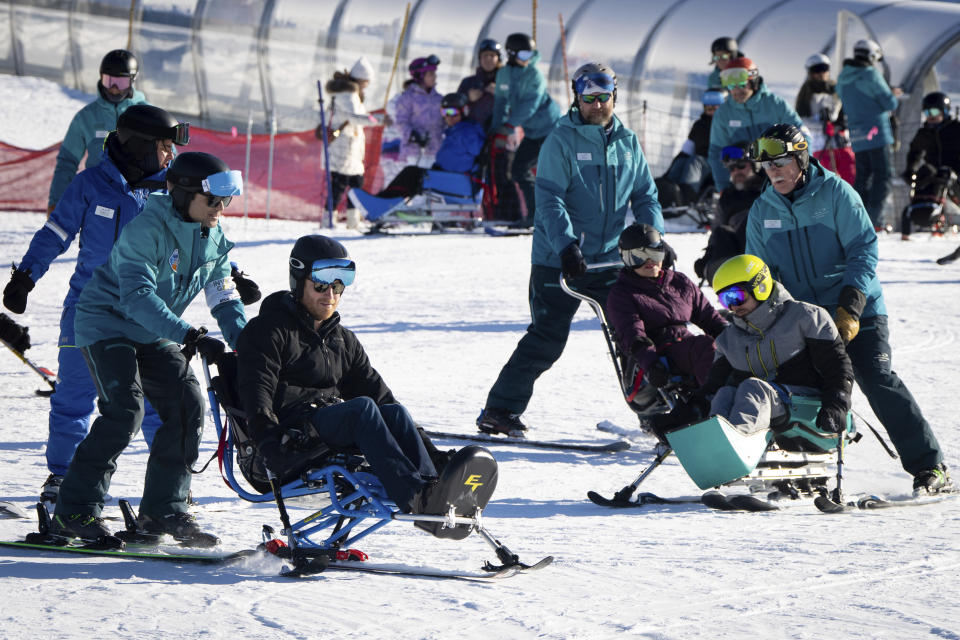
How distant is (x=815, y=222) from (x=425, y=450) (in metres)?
2.58

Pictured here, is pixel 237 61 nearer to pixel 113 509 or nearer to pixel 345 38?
pixel 345 38

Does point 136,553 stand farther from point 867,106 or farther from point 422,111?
point 867,106

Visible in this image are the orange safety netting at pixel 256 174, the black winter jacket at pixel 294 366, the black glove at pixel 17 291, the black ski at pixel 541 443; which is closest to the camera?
the black winter jacket at pixel 294 366

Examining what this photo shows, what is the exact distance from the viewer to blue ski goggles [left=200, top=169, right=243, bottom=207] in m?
5.09

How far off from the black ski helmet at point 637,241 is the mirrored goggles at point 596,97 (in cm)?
76

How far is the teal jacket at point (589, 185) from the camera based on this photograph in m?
7.43

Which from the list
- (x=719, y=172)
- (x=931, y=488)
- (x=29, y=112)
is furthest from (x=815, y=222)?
(x=29, y=112)

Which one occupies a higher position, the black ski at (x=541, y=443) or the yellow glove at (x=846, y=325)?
the yellow glove at (x=846, y=325)

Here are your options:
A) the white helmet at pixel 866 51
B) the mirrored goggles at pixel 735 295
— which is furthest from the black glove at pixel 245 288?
the white helmet at pixel 866 51

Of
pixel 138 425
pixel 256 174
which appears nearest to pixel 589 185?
pixel 138 425

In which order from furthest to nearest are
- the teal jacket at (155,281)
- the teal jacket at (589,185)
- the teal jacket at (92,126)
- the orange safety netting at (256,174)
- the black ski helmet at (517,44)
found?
the orange safety netting at (256,174) < the black ski helmet at (517,44) < the teal jacket at (92,126) < the teal jacket at (589,185) < the teal jacket at (155,281)

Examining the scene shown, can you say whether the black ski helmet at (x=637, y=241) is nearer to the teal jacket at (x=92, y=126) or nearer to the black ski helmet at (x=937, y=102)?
the teal jacket at (x=92, y=126)

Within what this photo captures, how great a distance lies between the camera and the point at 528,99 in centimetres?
1378

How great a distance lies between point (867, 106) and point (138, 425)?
1100 cm
